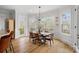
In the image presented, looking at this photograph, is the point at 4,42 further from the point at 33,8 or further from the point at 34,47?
the point at 33,8

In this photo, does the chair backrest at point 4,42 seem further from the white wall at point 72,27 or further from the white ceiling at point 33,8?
the white wall at point 72,27

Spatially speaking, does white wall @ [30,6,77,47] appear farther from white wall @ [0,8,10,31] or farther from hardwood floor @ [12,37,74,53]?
white wall @ [0,8,10,31]

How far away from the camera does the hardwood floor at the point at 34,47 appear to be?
2.20 m

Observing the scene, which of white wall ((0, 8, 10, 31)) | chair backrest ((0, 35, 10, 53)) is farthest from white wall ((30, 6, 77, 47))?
chair backrest ((0, 35, 10, 53))

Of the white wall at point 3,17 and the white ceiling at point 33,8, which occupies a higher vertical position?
the white ceiling at point 33,8

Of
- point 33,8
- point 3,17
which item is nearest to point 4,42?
point 3,17

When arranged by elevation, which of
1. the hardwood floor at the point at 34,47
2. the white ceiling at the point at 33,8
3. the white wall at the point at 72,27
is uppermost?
the white ceiling at the point at 33,8

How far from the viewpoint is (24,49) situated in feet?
7.27

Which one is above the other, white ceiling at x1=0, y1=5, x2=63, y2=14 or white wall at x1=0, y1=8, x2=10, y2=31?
white ceiling at x1=0, y1=5, x2=63, y2=14

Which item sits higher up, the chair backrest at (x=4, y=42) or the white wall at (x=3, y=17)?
the white wall at (x=3, y=17)

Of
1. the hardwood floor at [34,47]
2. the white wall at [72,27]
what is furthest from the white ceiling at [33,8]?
the hardwood floor at [34,47]

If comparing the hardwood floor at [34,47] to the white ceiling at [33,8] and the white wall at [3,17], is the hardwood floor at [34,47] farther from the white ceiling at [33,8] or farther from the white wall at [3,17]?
the white ceiling at [33,8]

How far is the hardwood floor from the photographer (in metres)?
2.20
